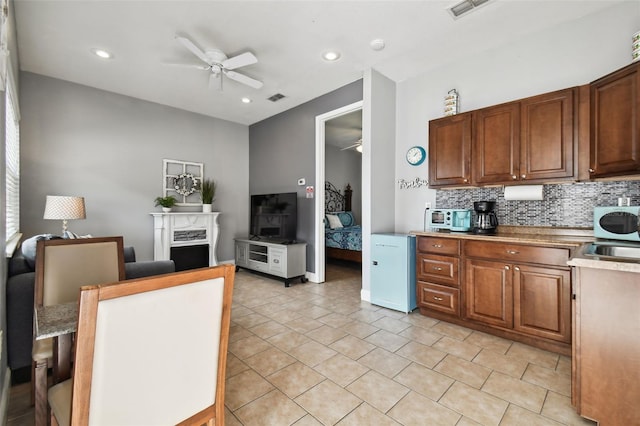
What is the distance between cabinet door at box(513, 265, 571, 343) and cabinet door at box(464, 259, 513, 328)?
0.06m

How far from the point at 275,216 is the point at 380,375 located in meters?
3.32

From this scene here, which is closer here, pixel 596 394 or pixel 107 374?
pixel 107 374

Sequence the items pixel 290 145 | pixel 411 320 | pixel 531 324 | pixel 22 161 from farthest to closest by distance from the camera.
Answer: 1. pixel 290 145
2. pixel 22 161
3. pixel 411 320
4. pixel 531 324

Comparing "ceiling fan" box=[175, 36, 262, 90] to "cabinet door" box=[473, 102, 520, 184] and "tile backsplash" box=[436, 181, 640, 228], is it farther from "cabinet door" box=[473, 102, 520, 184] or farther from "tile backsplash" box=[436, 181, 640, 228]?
"tile backsplash" box=[436, 181, 640, 228]

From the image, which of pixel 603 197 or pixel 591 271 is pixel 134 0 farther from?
pixel 603 197

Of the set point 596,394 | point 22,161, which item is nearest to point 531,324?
point 596,394

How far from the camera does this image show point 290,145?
503 centimetres

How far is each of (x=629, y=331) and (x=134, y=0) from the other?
160 inches

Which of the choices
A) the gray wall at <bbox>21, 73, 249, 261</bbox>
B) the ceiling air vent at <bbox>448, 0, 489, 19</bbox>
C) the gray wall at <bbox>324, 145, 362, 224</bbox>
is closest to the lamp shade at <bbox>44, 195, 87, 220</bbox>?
the gray wall at <bbox>21, 73, 249, 261</bbox>

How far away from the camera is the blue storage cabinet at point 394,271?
10.5 feet

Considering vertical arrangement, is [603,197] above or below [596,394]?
above

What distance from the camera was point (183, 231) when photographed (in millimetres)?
4875

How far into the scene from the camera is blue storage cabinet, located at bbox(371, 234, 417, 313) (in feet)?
10.5

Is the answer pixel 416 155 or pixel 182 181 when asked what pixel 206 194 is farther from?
pixel 416 155
